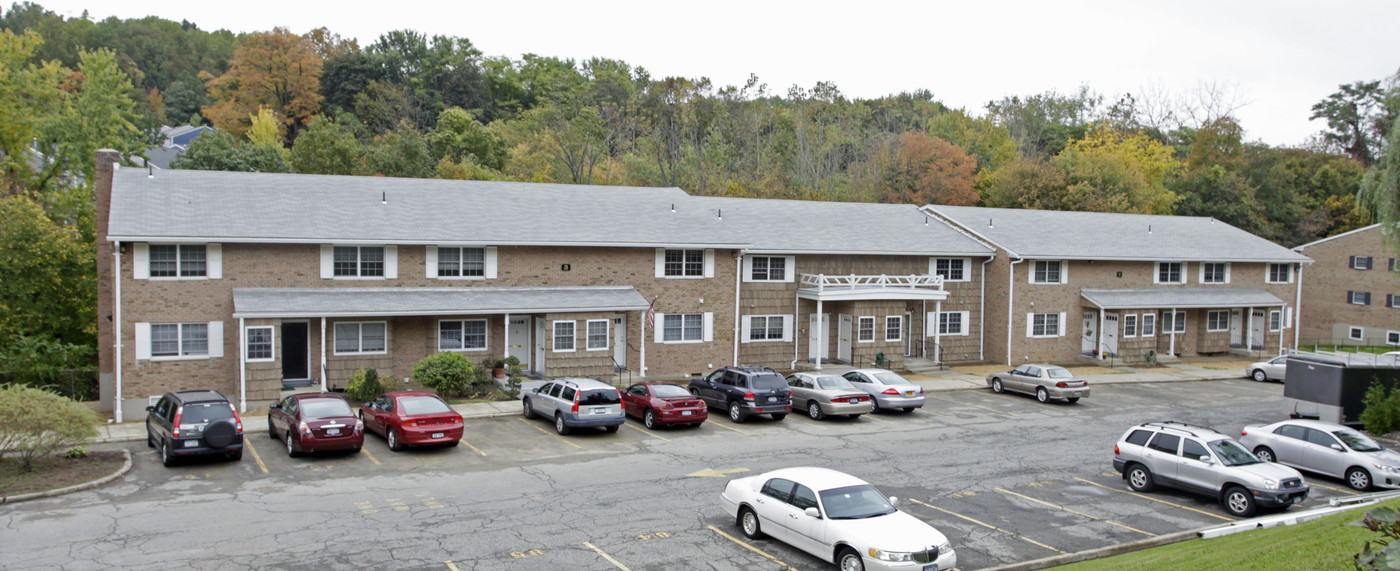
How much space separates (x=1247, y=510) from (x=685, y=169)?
5254 centimetres

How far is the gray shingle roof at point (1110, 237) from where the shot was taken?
4053cm

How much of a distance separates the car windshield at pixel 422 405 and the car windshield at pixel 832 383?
11.1m

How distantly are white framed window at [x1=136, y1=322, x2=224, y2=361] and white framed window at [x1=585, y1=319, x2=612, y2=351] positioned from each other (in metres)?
11.2

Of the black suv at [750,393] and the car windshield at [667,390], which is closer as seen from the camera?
the car windshield at [667,390]

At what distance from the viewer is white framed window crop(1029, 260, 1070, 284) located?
3959 cm

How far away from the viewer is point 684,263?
33031 mm

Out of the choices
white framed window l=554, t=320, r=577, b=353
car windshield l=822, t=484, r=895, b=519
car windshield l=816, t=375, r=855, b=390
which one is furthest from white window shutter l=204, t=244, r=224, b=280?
car windshield l=822, t=484, r=895, b=519

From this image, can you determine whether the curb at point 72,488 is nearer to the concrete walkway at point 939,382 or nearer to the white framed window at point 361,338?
the concrete walkway at point 939,382

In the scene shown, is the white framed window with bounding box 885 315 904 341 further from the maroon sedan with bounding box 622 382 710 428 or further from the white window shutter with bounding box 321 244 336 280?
the white window shutter with bounding box 321 244 336 280

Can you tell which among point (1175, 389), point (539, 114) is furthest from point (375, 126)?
point (1175, 389)

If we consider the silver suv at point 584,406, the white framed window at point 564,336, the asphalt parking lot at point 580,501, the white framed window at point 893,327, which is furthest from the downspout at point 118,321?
the white framed window at point 893,327

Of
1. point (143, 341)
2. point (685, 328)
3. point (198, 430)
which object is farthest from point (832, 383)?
point (143, 341)

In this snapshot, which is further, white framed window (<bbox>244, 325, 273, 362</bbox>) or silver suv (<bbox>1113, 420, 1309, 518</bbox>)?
white framed window (<bbox>244, 325, 273, 362</bbox>)

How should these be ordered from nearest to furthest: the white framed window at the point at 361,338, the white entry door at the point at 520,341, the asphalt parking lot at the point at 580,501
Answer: the asphalt parking lot at the point at 580,501, the white framed window at the point at 361,338, the white entry door at the point at 520,341
